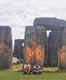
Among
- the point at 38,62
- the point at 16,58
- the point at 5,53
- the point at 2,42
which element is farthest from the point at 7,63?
the point at 16,58

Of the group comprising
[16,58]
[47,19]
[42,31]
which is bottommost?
[16,58]

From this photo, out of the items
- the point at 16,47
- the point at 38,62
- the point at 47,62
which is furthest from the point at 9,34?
the point at 16,47

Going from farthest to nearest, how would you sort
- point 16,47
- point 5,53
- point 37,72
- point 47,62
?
point 16,47 → point 47,62 → point 5,53 → point 37,72

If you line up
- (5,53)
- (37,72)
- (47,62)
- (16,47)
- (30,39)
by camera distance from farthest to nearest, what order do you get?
(16,47) → (47,62) → (5,53) → (30,39) → (37,72)

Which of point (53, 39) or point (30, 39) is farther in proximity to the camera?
point (53, 39)

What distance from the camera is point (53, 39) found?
44.8 meters

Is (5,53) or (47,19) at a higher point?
(47,19)

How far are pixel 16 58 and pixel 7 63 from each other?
24.4m

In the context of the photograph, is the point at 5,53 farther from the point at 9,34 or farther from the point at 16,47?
the point at 16,47

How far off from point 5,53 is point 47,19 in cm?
1476

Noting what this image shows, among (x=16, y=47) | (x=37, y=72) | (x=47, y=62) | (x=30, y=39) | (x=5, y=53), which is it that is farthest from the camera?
(x=16, y=47)

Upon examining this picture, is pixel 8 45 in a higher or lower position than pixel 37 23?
lower

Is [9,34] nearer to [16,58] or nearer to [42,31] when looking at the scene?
[42,31]

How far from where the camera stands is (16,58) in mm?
62031
